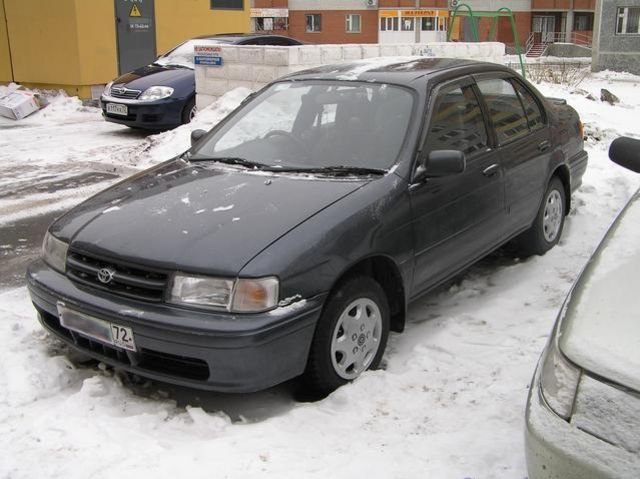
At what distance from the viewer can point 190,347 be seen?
3.01m

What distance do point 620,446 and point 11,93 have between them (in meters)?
14.5

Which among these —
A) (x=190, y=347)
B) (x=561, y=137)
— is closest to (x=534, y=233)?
(x=561, y=137)

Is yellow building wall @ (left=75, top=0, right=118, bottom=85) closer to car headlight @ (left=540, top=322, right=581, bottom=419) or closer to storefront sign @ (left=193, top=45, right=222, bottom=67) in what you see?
storefront sign @ (left=193, top=45, right=222, bottom=67)

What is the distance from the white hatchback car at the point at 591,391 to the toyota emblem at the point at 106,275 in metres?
1.96

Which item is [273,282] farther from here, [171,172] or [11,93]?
[11,93]

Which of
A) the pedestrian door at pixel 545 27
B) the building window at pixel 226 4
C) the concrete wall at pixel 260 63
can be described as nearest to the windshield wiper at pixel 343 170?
the concrete wall at pixel 260 63

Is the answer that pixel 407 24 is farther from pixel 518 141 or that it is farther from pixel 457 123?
pixel 457 123

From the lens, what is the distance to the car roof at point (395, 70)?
14.2 feet

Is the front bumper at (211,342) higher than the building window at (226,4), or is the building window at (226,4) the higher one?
the building window at (226,4)

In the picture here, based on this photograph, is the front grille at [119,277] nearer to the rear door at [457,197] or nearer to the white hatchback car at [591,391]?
the rear door at [457,197]

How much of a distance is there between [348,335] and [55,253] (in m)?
1.58

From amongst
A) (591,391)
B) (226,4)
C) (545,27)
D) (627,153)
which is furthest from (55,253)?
(545,27)

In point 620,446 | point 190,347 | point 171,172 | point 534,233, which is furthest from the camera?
point 534,233

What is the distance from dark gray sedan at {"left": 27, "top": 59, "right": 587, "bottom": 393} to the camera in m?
3.05
